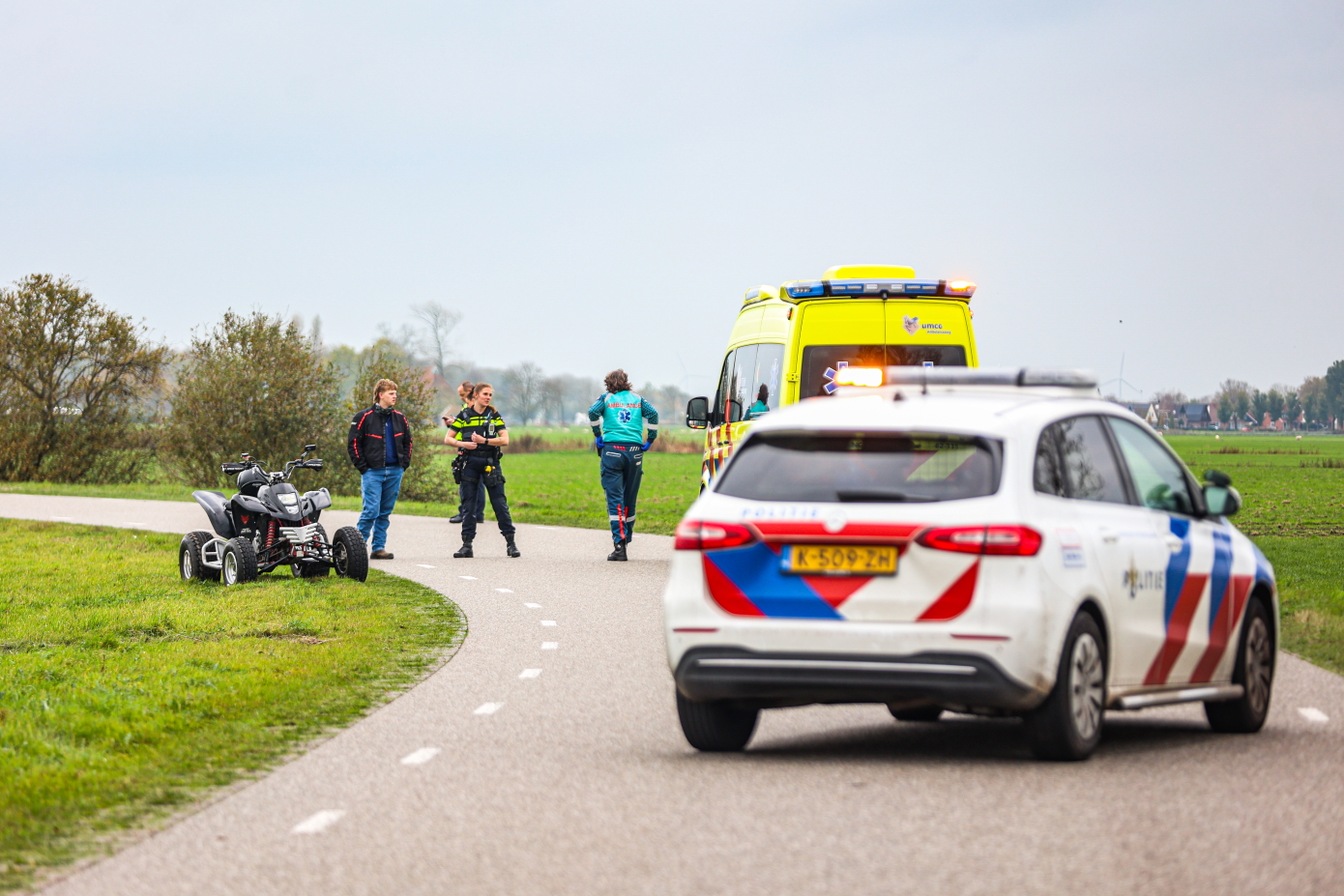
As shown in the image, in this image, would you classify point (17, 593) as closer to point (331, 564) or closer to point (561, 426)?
point (331, 564)

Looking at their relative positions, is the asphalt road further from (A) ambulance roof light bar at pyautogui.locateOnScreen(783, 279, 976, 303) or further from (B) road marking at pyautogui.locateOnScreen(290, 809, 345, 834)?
(A) ambulance roof light bar at pyautogui.locateOnScreen(783, 279, 976, 303)

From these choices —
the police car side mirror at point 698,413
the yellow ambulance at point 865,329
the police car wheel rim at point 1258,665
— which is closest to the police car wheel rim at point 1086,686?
the police car wheel rim at point 1258,665

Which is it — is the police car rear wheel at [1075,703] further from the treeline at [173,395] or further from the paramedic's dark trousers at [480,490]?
the treeline at [173,395]

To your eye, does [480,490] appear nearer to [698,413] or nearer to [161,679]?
[698,413]

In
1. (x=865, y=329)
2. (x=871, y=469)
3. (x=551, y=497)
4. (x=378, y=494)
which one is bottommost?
(x=551, y=497)

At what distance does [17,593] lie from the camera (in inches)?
614

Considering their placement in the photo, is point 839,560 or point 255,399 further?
point 255,399

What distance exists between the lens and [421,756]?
739cm

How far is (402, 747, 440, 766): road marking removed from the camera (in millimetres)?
7249

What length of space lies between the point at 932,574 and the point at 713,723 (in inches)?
52.2

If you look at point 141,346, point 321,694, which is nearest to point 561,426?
point 141,346

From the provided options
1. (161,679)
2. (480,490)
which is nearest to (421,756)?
(161,679)

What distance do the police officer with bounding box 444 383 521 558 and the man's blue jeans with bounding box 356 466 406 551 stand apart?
0.71 meters

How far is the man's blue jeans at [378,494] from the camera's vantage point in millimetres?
17922
